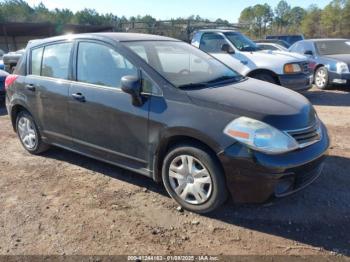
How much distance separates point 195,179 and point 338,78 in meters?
8.25

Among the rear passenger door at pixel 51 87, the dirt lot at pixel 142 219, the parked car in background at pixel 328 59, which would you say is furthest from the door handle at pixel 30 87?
the parked car in background at pixel 328 59

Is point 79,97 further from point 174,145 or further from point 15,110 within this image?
point 15,110

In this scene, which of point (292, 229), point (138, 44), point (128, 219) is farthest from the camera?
point (138, 44)

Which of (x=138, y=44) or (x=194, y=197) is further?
(x=138, y=44)

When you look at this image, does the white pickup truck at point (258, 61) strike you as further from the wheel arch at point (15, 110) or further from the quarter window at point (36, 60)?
the wheel arch at point (15, 110)

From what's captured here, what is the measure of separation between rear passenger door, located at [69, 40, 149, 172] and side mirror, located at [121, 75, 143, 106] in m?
0.09

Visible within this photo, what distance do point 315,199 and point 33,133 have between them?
3810 mm

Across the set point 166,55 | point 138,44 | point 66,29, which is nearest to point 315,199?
point 166,55

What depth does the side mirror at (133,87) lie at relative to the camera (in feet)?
12.0

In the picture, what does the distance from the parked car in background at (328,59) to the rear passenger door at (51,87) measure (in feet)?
26.9

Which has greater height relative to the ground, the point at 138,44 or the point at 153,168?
the point at 138,44

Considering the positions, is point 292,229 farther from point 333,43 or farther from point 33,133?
point 333,43

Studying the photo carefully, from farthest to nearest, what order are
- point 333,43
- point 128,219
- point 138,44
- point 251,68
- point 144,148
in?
point 333,43 < point 251,68 < point 138,44 < point 144,148 < point 128,219

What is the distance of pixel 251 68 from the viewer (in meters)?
8.73
